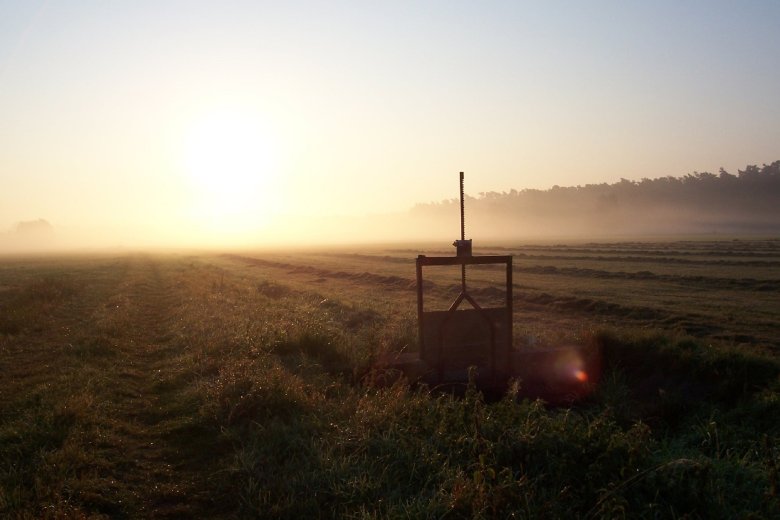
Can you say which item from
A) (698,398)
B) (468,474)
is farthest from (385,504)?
(698,398)

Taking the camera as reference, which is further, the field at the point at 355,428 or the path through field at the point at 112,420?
the path through field at the point at 112,420

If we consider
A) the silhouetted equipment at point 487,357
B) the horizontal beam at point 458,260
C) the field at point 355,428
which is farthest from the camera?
the silhouetted equipment at point 487,357

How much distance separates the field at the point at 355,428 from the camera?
508 centimetres

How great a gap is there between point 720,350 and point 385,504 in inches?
344

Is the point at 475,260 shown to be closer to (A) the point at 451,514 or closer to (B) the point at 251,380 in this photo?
(B) the point at 251,380

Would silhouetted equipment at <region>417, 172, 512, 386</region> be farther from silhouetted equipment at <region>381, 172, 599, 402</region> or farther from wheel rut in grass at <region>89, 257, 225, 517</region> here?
wheel rut in grass at <region>89, 257, 225, 517</region>

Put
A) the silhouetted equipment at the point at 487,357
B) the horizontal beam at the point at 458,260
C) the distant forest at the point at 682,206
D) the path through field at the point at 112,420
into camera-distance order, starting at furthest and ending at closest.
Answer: the distant forest at the point at 682,206, the silhouetted equipment at the point at 487,357, the horizontal beam at the point at 458,260, the path through field at the point at 112,420

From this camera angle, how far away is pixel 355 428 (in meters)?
→ 6.71

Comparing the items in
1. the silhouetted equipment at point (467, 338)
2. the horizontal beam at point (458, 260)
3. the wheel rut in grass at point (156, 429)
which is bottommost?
the wheel rut in grass at point (156, 429)

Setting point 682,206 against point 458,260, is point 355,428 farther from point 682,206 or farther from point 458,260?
point 682,206

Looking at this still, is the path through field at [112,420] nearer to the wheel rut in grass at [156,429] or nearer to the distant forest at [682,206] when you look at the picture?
the wheel rut in grass at [156,429]

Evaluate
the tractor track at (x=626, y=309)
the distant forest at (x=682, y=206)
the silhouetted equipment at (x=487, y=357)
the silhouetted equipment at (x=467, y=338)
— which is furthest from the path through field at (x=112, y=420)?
the distant forest at (x=682, y=206)

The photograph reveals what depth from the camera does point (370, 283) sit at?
33906 mm

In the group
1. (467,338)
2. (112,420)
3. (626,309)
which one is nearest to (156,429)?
(112,420)
